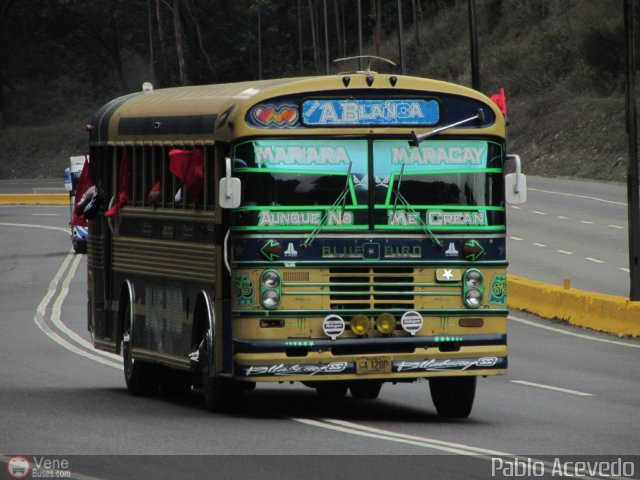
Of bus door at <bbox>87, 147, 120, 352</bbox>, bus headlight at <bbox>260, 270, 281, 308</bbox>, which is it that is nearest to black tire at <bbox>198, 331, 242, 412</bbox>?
bus headlight at <bbox>260, 270, 281, 308</bbox>

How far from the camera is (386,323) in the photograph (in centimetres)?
1318

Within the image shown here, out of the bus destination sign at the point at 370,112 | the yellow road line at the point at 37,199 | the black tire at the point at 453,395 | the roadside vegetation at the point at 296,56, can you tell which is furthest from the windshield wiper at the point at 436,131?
the yellow road line at the point at 37,199

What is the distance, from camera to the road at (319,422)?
34.6ft

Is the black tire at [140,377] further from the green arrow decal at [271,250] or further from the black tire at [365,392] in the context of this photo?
the green arrow decal at [271,250]

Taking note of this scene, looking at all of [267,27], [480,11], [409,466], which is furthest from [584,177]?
[267,27]

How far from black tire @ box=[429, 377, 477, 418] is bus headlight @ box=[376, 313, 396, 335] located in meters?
0.96

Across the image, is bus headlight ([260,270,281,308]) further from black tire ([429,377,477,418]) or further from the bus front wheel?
black tire ([429,377,477,418])

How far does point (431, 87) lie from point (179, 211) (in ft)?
8.30

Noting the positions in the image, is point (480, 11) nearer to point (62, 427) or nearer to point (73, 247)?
point (73, 247)

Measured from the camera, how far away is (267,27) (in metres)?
122

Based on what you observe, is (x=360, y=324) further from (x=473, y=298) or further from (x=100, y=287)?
(x=100, y=287)

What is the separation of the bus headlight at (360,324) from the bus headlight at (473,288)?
0.84 m

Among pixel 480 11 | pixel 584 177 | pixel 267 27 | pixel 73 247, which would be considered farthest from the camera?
pixel 267 27

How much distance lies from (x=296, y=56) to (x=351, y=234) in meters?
111
